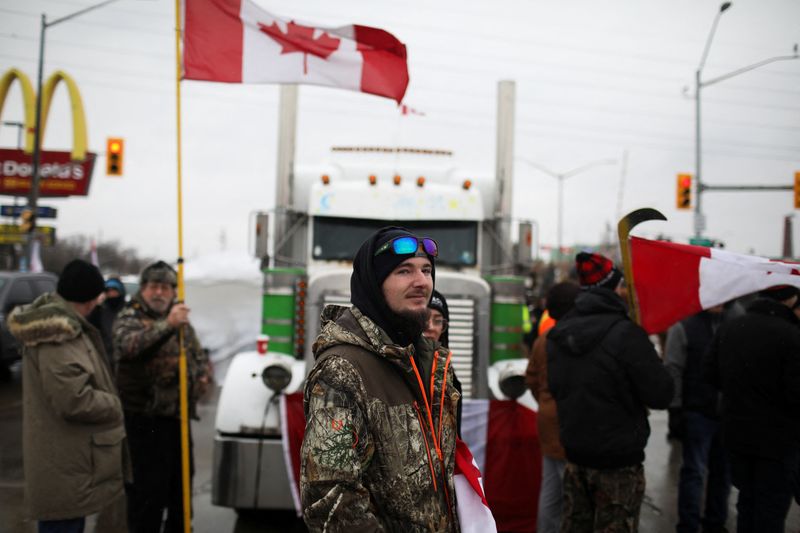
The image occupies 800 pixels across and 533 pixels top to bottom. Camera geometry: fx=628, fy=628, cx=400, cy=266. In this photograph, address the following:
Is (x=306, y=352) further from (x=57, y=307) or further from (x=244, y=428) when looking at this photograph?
(x=57, y=307)

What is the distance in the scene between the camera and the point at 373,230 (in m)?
6.83

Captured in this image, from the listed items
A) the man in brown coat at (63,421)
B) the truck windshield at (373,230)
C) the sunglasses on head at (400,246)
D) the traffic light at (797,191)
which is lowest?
the man in brown coat at (63,421)

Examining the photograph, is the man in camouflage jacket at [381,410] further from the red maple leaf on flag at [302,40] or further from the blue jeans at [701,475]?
the blue jeans at [701,475]

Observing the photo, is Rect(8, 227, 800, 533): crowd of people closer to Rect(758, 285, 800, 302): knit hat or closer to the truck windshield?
Rect(758, 285, 800, 302): knit hat

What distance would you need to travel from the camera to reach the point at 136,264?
221 feet

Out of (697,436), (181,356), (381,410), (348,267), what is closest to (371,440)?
(381,410)

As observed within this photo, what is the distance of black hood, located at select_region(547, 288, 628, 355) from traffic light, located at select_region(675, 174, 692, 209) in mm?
19113

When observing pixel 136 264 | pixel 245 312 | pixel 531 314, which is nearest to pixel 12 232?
pixel 245 312

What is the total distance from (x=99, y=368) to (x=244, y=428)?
5.03 ft

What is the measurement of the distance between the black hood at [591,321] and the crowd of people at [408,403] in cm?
1

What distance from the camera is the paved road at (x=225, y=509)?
5.36 meters

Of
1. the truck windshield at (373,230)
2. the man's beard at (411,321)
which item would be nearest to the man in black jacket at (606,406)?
the man's beard at (411,321)

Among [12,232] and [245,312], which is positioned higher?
[12,232]

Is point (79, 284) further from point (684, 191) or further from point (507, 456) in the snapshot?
point (684, 191)
